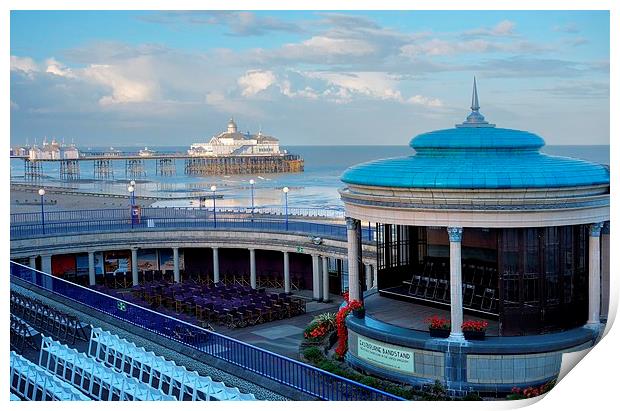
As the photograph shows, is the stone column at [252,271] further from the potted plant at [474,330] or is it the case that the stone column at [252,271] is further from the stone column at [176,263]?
the potted plant at [474,330]

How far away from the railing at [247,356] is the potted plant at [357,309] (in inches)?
173

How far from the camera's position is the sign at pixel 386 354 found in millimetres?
18234

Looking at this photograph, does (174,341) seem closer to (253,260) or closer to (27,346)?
(27,346)

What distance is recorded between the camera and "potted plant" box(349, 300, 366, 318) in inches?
790

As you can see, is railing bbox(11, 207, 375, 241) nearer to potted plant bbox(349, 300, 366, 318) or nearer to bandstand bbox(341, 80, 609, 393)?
potted plant bbox(349, 300, 366, 318)

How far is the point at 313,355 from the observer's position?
20.9 metres

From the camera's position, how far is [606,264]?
19672 millimetres

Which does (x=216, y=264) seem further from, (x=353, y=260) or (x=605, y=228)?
(x=605, y=228)

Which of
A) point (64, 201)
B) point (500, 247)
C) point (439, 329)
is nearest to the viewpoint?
point (439, 329)

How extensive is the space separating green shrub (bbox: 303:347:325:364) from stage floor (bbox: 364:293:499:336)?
1741 millimetres

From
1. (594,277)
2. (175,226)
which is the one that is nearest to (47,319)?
(175,226)

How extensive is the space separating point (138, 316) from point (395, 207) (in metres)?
6.92

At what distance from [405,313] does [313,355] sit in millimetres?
2754
